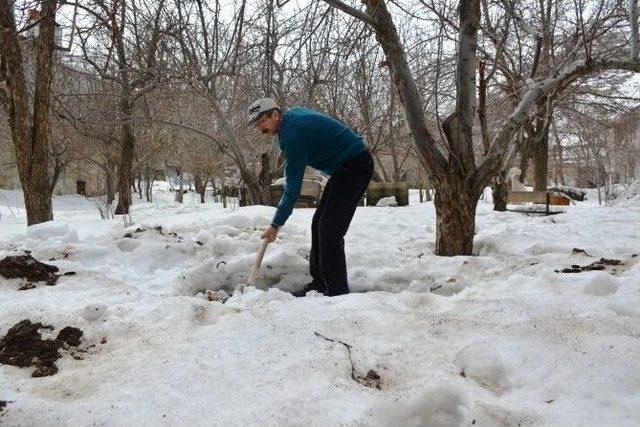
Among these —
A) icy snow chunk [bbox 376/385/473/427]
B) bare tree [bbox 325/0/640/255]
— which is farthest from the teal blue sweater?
icy snow chunk [bbox 376/385/473/427]

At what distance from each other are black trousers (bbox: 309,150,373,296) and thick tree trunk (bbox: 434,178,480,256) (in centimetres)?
110

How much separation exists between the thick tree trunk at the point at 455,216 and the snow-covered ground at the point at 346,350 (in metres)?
0.41

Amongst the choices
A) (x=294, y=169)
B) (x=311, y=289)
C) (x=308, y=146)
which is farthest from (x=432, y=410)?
(x=311, y=289)

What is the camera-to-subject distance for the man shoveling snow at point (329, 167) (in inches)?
116

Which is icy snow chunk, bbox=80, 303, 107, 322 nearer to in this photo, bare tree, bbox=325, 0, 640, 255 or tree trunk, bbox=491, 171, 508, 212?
bare tree, bbox=325, 0, 640, 255

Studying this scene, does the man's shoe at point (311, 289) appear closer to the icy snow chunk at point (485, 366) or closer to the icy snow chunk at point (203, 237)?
the icy snow chunk at point (203, 237)

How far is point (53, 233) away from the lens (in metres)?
4.28

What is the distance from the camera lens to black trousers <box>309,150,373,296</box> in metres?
3.04

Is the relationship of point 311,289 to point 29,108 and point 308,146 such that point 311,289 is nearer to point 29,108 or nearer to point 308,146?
point 308,146

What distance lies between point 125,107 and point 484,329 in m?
11.0

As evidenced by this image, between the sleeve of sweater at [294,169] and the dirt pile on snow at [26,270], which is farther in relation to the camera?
the dirt pile on snow at [26,270]

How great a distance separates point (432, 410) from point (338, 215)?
1.72 metres

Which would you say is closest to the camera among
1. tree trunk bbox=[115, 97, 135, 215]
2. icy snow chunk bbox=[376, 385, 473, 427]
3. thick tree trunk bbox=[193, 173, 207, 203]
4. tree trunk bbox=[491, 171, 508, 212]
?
icy snow chunk bbox=[376, 385, 473, 427]

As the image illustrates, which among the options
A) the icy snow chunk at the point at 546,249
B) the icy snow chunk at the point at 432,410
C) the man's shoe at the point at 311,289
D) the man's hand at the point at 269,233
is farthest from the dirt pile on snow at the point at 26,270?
the icy snow chunk at the point at 546,249
